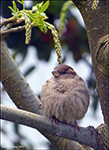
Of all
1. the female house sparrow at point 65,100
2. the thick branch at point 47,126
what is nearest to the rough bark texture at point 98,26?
the thick branch at point 47,126

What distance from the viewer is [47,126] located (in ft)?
6.74

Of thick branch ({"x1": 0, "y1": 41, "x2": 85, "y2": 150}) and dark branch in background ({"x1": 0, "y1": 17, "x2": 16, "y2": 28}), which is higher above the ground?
dark branch in background ({"x1": 0, "y1": 17, "x2": 16, "y2": 28})

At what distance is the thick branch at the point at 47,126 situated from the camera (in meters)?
1.74

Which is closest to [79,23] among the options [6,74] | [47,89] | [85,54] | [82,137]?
[85,54]

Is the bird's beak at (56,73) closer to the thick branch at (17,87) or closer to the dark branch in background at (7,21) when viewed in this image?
the thick branch at (17,87)

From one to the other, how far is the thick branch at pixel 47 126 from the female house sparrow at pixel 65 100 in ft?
0.61

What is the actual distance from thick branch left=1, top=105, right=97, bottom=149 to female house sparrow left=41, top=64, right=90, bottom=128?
0.61 ft

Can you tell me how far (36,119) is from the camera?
190 cm

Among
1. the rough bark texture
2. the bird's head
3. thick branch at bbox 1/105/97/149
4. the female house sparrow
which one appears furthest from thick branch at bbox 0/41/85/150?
the rough bark texture

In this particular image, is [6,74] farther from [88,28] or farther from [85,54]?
[85,54]

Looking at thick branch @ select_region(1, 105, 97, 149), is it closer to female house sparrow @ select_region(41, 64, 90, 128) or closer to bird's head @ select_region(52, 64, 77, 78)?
female house sparrow @ select_region(41, 64, 90, 128)

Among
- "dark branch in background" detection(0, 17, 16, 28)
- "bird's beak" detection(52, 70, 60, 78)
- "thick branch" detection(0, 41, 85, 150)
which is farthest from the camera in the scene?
"bird's beak" detection(52, 70, 60, 78)

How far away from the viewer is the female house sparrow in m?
2.61

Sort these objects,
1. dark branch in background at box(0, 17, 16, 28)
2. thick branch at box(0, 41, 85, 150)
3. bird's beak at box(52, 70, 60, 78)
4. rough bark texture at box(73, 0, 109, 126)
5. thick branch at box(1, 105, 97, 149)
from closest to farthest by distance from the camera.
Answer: thick branch at box(1, 105, 97, 149)
dark branch in background at box(0, 17, 16, 28)
rough bark texture at box(73, 0, 109, 126)
thick branch at box(0, 41, 85, 150)
bird's beak at box(52, 70, 60, 78)
